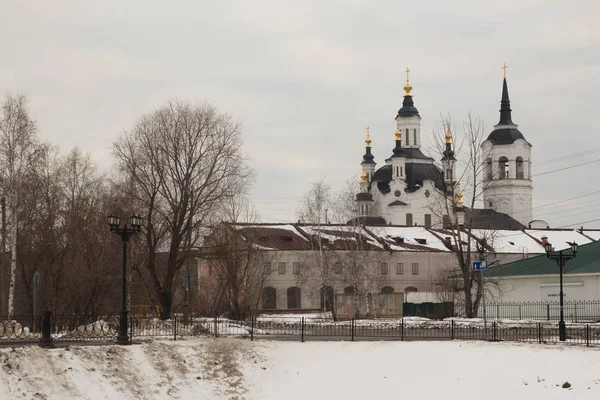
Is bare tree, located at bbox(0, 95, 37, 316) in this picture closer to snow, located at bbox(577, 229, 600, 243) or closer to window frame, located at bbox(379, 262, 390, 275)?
window frame, located at bbox(379, 262, 390, 275)

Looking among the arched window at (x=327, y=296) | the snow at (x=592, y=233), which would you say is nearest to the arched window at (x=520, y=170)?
the snow at (x=592, y=233)

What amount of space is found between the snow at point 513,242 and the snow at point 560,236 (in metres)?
2.70

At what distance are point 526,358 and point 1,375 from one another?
50.5 feet

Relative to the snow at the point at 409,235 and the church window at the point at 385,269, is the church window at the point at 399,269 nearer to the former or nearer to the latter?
the church window at the point at 385,269

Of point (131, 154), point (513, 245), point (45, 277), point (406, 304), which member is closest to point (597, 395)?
point (131, 154)

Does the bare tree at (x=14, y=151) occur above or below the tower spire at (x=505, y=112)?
below

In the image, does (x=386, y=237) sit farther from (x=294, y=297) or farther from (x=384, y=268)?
(x=294, y=297)

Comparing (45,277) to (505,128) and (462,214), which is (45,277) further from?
(505,128)

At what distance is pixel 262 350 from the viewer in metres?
31.7

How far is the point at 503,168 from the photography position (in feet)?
427

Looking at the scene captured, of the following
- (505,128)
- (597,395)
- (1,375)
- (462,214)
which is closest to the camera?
(1,375)

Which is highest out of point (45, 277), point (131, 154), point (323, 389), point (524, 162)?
point (524, 162)

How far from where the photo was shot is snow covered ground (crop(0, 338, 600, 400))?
80.7 ft

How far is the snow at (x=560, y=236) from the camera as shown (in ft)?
314
